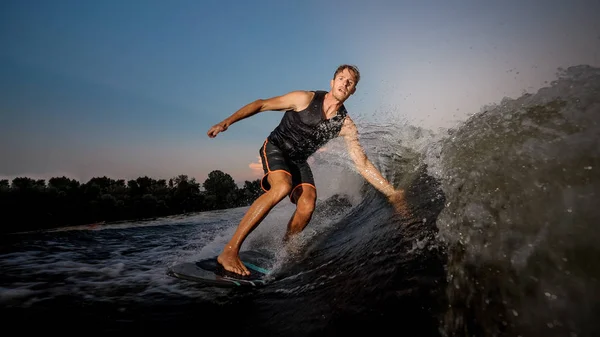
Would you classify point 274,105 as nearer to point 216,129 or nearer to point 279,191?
point 216,129

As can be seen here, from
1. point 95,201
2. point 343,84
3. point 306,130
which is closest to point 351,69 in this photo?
point 343,84

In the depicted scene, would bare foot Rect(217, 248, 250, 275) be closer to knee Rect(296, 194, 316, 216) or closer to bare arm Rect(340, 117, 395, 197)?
knee Rect(296, 194, 316, 216)

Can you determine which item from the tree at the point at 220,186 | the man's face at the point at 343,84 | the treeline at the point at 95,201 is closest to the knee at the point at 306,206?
the man's face at the point at 343,84

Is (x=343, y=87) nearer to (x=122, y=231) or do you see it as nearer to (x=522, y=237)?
(x=522, y=237)

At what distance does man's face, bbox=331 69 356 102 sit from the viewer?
3707 millimetres

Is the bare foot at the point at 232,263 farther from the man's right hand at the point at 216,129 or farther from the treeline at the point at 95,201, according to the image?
the treeline at the point at 95,201

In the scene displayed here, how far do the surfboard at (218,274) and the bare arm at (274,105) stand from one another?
161 centimetres

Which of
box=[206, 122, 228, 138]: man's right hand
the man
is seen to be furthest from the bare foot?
box=[206, 122, 228, 138]: man's right hand

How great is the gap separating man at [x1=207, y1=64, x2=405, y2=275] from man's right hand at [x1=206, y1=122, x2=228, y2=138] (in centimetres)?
4

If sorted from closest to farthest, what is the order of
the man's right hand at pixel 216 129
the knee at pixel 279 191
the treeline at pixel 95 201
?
the man's right hand at pixel 216 129
the knee at pixel 279 191
the treeline at pixel 95 201

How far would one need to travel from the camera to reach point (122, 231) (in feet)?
21.7

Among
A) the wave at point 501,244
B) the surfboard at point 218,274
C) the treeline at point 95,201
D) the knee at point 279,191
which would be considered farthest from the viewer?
the treeline at point 95,201

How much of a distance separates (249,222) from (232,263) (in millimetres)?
470

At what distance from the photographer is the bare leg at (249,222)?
10.2 feet
